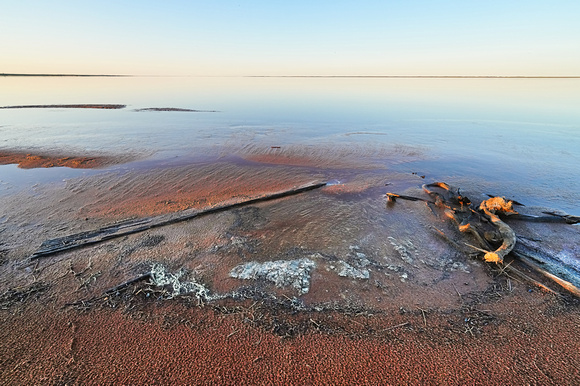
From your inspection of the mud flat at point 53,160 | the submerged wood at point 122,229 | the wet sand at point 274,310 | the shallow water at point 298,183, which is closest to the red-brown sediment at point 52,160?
the mud flat at point 53,160

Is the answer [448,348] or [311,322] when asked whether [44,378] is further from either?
[448,348]

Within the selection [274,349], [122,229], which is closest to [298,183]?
[122,229]

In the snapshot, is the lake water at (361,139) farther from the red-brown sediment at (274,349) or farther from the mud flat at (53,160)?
the red-brown sediment at (274,349)

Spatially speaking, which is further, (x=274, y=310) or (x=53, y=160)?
(x=53, y=160)

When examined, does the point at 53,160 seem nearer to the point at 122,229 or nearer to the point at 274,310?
the point at 122,229

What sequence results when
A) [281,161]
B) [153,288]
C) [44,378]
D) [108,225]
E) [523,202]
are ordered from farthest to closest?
1. [281,161]
2. [523,202]
3. [108,225]
4. [153,288]
5. [44,378]

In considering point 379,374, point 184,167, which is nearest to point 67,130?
point 184,167

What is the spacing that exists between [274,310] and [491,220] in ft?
23.0

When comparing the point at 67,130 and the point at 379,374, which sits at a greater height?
the point at 67,130

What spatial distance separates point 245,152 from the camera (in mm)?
15453

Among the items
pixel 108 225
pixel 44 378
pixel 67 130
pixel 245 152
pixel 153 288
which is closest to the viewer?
pixel 44 378

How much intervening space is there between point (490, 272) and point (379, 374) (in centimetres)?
381

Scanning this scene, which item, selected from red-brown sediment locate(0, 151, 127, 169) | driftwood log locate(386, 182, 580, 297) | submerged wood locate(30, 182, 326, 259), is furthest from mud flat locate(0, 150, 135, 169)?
driftwood log locate(386, 182, 580, 297)

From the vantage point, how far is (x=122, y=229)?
22.2 feet
